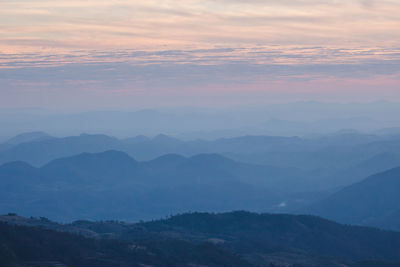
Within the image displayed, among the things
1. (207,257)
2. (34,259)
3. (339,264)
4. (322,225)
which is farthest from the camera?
(322,225)

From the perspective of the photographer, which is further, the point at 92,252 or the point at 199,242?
the point at 199,242

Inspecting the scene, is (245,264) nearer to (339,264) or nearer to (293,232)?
(339,264)

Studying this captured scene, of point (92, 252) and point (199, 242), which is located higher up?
point (92, 252)

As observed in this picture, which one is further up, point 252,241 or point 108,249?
point 108,249

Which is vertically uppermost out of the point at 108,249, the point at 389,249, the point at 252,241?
the point at 108,249

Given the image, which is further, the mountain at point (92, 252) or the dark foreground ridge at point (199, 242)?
the dark foreground ridge at point (199, 242)

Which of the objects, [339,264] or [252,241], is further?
[252,241]

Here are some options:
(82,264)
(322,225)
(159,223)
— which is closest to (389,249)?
(322,225)

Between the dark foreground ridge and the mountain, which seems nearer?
the mountain
